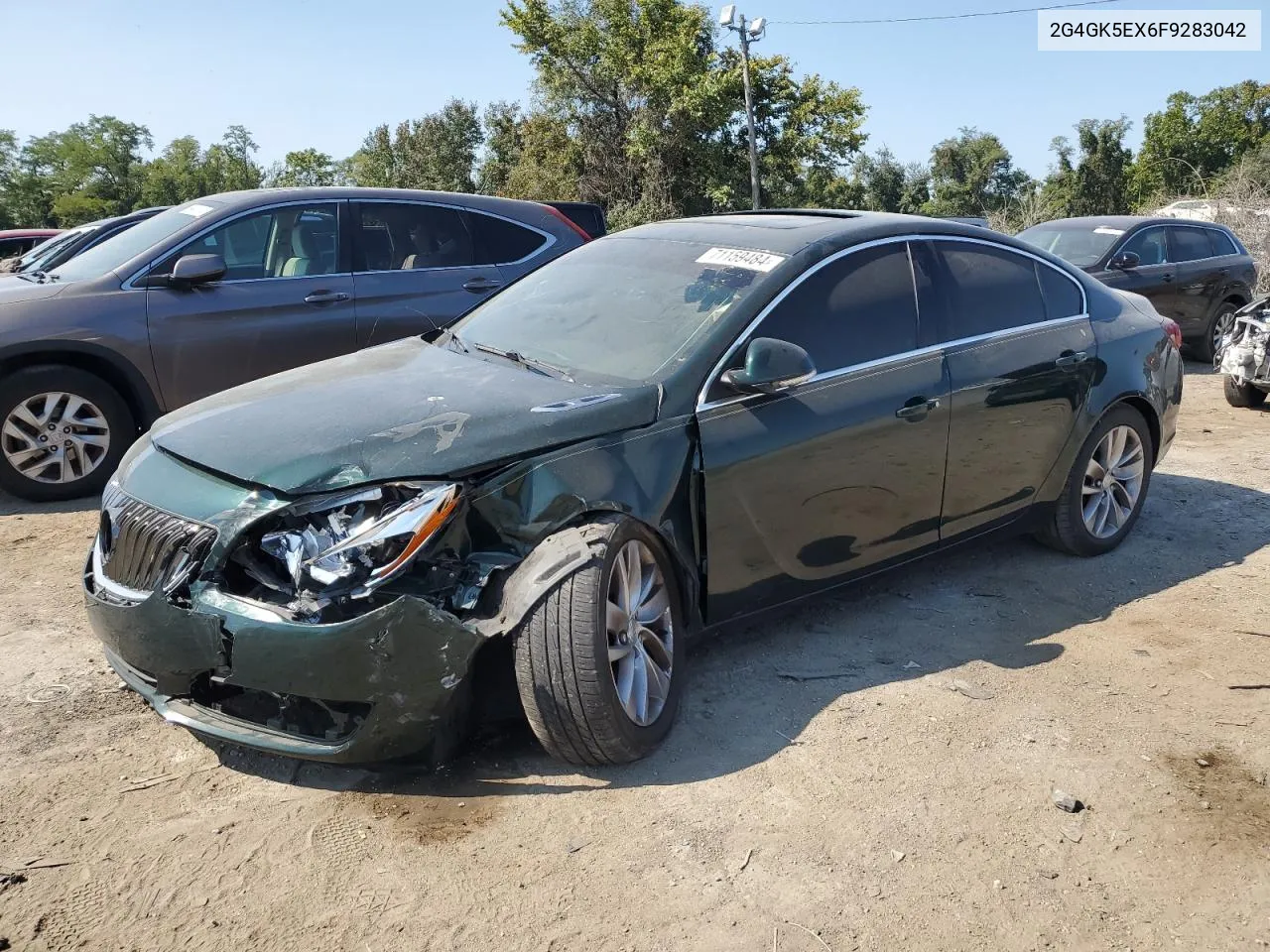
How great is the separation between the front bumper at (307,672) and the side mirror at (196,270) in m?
3.69

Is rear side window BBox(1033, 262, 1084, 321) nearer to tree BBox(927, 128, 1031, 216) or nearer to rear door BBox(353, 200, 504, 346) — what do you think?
rear door BBox(353, 200, 504, 346)

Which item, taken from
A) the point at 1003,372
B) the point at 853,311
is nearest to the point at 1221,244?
the point at 1003,372

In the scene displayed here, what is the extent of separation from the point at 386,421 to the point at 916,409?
6.85ft

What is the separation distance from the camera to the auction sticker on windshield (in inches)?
159

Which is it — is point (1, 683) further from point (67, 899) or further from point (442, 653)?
point (442, 653)

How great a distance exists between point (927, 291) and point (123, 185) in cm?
6783

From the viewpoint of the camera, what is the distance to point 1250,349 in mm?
9508

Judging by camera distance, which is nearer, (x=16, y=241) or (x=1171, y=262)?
(x=1171, y=262)

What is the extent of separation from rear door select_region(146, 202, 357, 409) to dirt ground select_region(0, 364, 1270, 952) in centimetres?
230

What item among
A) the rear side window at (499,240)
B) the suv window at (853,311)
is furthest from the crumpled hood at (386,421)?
the rear side window at (499,240)

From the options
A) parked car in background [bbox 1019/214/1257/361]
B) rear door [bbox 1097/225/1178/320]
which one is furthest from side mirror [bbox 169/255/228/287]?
rear door [bbox 1097/225/1178/320]

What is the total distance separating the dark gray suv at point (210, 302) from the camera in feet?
20.1

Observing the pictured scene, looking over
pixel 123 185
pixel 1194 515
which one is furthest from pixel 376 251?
pixel 123 185

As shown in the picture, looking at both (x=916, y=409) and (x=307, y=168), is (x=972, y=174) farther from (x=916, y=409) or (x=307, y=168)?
(x=916, y=409)
